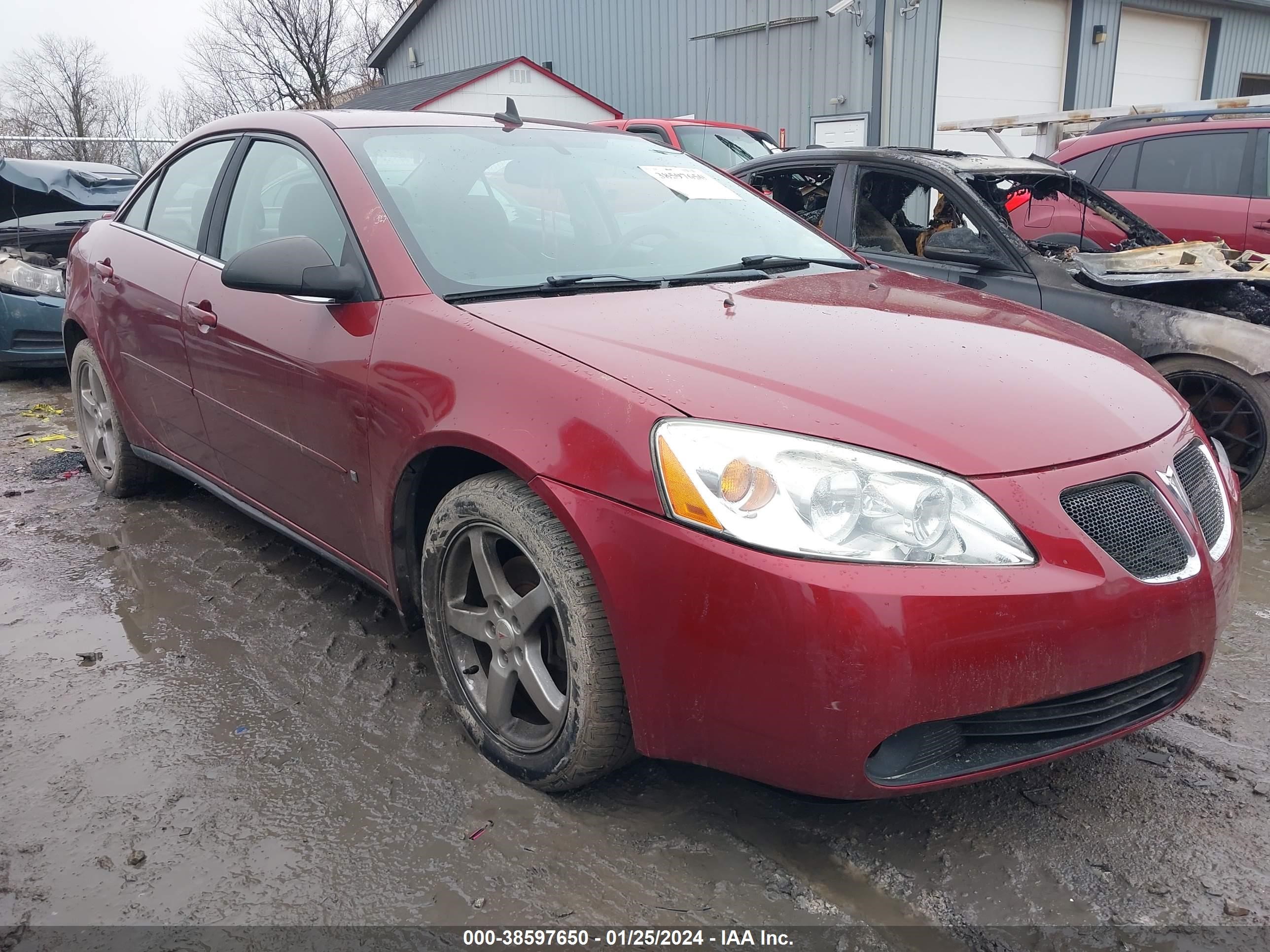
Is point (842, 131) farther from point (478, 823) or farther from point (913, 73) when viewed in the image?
point (478, 823)

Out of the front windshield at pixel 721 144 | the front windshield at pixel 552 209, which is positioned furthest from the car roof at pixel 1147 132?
the front windshield at pixel 552 209

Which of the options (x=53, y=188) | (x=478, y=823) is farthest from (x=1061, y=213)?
(x=53, y=188)

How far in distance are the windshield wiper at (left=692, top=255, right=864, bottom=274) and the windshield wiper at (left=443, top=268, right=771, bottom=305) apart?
0.06 feet

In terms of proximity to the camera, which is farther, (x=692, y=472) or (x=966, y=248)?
(x=966, y=248)

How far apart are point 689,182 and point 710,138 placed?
25.7 ft

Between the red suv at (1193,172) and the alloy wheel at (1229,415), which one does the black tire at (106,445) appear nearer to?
the alloy wheel at (1229,415)

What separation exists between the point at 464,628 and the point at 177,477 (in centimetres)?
271

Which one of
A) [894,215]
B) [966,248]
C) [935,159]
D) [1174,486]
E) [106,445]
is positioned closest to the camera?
[1174,486]

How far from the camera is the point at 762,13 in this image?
15.2 m

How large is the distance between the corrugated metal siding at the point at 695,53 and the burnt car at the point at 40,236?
994cm

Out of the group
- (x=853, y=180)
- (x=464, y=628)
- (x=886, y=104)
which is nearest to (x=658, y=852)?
(x=464, y=628)

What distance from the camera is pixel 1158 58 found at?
1611 centimetres

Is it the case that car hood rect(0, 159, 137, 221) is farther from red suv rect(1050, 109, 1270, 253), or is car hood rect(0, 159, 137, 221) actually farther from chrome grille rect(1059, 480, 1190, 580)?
chrome grille rect(1059, 480, 1190, 580)

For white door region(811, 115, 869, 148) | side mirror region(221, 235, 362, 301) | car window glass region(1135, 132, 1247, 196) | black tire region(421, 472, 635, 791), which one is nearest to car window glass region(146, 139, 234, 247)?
side mirror region(221, 235, 362, 301)
